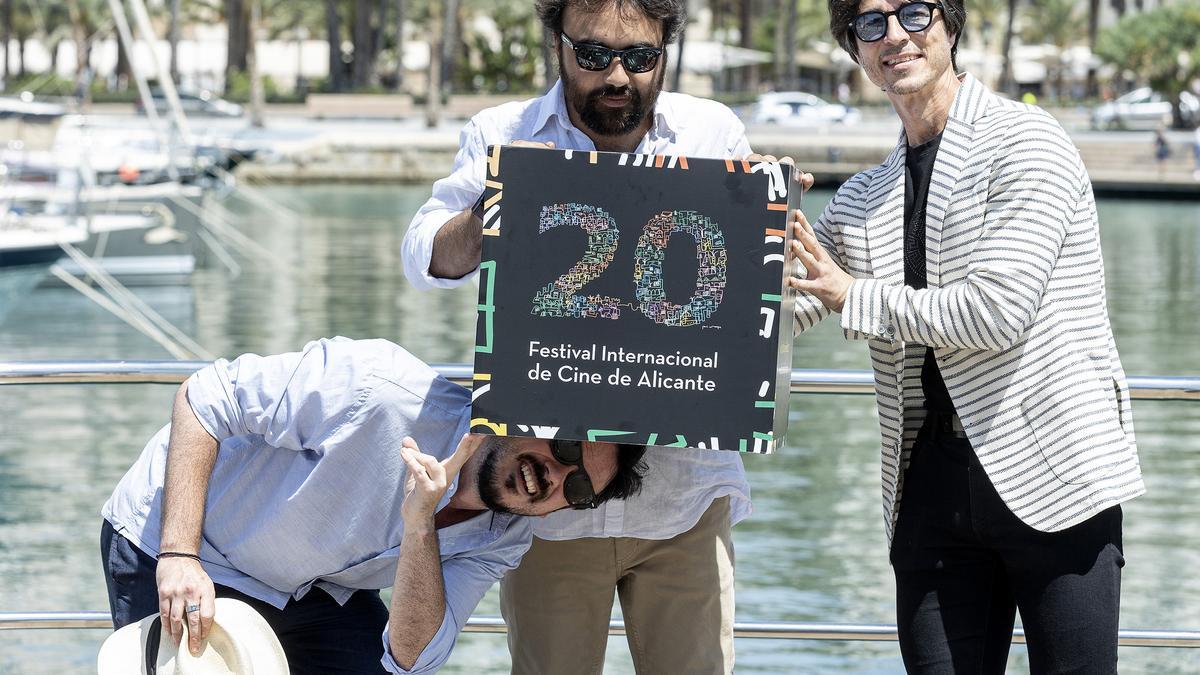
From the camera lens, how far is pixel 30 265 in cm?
1612

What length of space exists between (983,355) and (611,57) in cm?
81

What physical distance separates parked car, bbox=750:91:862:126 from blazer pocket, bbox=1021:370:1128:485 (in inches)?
1591

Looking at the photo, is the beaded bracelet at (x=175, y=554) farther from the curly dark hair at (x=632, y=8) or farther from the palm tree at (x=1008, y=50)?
the palm tree at (x=1008, y=50)

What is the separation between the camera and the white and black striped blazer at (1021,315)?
245cm

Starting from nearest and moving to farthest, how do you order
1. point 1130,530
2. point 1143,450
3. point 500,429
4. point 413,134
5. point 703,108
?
1. point 500,429
2. point 703,108
3. point 1130,530
4. point 1143,450
5. point 413,134

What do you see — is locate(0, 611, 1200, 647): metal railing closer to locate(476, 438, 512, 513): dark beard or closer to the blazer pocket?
locate(476, 438, 512, 513): dark beard

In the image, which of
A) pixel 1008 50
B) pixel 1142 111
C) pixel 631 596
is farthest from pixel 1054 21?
pixel 631 596

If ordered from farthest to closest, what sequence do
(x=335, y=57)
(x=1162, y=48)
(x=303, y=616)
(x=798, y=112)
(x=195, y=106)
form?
(x=335, y=57)
(x=798, y=112)
(x=1162, y=48)
(x=195, y=106)
(x=303, y=616)

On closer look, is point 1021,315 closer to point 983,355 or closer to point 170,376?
point 983,355

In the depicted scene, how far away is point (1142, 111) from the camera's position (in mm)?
44531

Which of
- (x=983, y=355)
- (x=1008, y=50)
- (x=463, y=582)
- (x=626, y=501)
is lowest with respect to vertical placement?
(x=463, y=582)

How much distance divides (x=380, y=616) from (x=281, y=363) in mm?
571

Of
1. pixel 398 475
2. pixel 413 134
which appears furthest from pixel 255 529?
pixel 413 134

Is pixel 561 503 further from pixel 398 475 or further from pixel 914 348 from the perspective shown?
pixel 914 348
